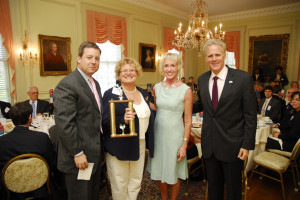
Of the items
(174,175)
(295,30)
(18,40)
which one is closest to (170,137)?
(174,175)

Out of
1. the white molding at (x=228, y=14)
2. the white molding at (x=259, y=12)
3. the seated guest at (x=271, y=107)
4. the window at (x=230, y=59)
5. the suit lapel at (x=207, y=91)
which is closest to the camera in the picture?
the suit lapel at (x=207, y=91)

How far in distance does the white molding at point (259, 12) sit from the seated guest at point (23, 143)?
378 inches

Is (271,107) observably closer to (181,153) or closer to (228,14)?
(181,153)

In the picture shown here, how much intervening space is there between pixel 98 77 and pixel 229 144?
5525mm

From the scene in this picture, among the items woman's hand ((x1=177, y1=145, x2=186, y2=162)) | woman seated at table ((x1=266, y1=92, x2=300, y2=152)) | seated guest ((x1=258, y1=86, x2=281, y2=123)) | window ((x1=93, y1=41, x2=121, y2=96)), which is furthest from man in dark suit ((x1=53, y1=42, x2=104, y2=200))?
window ((x1=93, y1=41, x2=121, y2=96))

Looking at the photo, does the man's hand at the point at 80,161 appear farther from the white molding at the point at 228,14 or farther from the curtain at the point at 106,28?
the white molding at the point at 228,14

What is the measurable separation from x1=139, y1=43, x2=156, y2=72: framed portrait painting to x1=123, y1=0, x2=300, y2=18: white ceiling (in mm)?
1430

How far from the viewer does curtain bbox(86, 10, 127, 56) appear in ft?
19.7

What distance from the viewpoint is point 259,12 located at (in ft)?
29.1

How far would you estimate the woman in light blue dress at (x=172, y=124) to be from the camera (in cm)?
213

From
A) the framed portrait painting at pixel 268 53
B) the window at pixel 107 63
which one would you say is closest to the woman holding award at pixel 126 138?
the window at pixel 107 63

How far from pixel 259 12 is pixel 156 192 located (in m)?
8.97

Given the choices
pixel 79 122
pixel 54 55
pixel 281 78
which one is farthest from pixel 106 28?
pixel 281 78

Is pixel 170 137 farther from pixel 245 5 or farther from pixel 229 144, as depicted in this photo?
pixel 245 5
